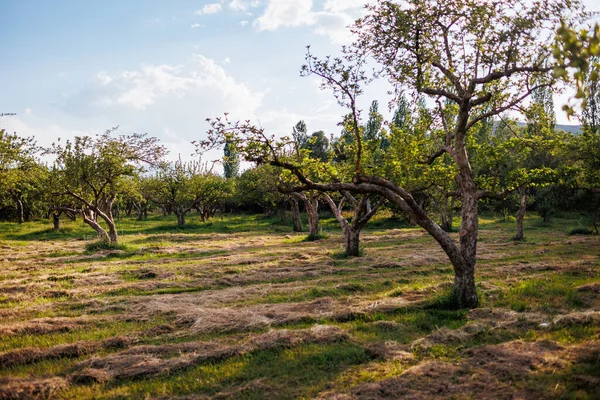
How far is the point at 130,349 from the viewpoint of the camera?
26.2ft

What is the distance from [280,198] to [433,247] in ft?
80.1

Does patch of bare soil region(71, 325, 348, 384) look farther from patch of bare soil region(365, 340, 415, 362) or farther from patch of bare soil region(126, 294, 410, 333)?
patch of bare soil region(126, 294, 410, 333)

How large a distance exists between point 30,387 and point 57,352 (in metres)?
1.77

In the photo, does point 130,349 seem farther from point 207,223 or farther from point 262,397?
point 207,223

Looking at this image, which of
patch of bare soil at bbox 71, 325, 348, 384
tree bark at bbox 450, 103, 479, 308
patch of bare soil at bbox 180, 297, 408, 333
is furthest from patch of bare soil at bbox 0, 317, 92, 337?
tree bark at bbox 450, 103, 479, 308

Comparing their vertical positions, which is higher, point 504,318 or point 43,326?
point 43,326

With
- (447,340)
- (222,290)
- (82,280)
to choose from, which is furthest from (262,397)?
(82,280)

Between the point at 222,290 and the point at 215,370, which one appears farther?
the point at 222,290

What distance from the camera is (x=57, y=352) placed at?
8008mm

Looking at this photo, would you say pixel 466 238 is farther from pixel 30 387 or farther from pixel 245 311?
pixel 30 387

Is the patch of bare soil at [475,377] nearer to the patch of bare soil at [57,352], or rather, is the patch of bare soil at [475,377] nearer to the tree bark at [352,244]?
the patch of bare soil at [57,352]

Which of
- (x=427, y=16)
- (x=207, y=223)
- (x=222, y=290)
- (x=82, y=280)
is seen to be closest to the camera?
(x=427, y=16)

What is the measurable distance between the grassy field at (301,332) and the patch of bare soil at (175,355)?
0.03 m

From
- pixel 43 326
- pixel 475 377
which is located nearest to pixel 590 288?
pixel 475 377
